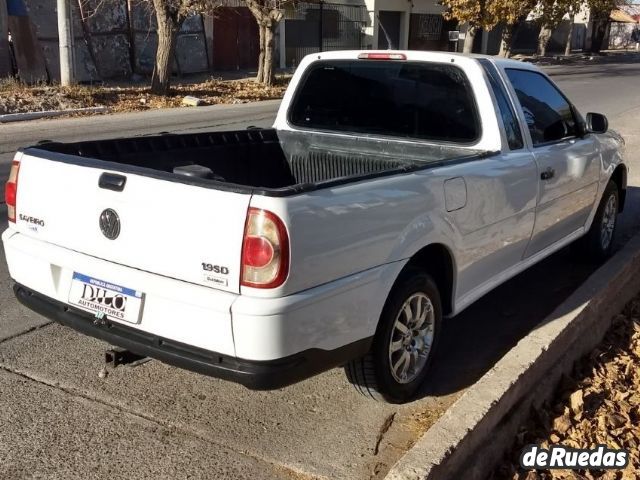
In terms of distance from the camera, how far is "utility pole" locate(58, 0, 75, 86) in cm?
1702

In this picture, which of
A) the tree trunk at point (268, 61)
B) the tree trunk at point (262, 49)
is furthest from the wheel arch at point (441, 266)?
the tree trunk at point (268, 61)

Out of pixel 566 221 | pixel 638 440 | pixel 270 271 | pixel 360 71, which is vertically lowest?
→ pixel 638 440

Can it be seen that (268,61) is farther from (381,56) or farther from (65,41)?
(381,56)

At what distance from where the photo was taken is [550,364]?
13.5 ft

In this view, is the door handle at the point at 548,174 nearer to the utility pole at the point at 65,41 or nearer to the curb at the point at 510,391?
the curb at the point at 510,391

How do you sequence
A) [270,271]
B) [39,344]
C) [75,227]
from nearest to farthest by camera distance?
[270,271], [75,227], [39,344]

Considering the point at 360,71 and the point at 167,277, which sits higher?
the point at 360,71

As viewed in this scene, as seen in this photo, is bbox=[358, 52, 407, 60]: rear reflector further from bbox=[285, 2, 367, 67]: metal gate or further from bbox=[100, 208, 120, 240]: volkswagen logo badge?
bbox=[285, 2, 367, 67]: metal gate

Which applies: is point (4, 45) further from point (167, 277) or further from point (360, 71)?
point (167, 277)

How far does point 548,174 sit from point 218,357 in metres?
2.75

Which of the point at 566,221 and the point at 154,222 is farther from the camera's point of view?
the point at 566,221

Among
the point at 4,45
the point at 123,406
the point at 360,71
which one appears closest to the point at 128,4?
the point at 4,45

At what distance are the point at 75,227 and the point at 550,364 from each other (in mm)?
2641

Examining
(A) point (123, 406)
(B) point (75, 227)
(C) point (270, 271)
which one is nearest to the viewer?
(C) point (270, 271)
